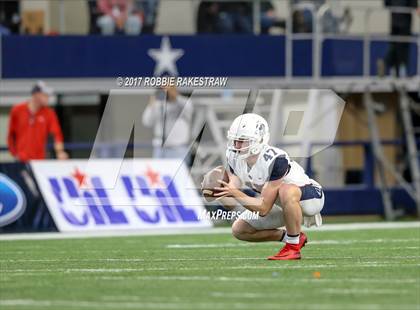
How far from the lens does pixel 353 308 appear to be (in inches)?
291

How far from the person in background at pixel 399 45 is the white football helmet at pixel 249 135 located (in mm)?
9415

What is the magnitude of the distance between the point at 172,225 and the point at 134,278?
7.98 m

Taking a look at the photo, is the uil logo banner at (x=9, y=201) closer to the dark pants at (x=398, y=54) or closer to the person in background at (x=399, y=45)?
the person in background at (x=399, y=45)

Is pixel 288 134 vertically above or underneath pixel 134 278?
underneath

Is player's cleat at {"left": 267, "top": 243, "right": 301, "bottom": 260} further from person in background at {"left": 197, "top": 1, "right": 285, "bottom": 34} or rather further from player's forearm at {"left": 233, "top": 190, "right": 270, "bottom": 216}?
person in background at {"left": 197, "top": 1, "right": 285, "bottom": 34}

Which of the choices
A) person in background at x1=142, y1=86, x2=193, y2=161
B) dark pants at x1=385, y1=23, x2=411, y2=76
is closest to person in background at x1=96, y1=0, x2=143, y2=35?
person in background at x1=142, y1=86, x2=193, y2=161

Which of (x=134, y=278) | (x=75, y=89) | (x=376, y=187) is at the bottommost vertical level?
(x=376, y=187)

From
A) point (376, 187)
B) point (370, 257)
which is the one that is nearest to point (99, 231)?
point (376, 187)

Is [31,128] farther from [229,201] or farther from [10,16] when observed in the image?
[229,201]

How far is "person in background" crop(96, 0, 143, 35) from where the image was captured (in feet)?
67.2

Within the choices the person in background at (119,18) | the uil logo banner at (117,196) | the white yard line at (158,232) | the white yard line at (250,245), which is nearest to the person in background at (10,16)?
the person in background at (119,18)

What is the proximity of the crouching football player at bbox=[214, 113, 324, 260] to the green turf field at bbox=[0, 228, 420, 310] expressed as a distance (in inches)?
12.6

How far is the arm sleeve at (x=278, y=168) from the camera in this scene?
10.5 m

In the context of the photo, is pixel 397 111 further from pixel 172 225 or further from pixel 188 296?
pixel 188 296
